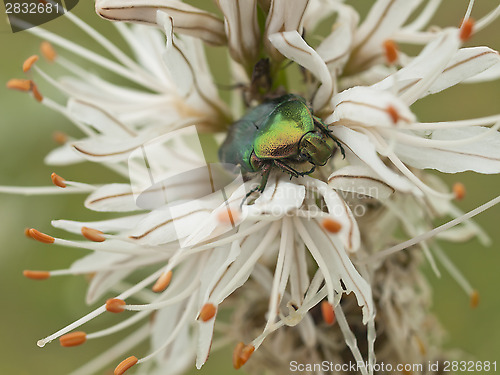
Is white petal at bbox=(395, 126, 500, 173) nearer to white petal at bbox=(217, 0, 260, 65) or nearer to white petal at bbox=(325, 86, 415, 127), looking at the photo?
white petal at bbox=(325, 86, 415, 127)

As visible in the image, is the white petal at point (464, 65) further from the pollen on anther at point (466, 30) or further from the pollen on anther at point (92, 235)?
the pollen on anther at point (92, 235)

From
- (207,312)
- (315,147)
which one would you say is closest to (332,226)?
(315,147)

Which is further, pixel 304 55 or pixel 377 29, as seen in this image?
pixel 377 29

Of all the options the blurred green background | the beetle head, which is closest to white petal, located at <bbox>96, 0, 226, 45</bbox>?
the beetle head

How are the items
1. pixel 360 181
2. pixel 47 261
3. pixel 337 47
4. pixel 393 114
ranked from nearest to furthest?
pixel 393 114 → pixel 360 181 → pixel 337 47 → pixel 47 261

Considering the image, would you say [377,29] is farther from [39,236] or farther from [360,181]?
[39,236]

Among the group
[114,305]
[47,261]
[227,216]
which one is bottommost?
[47,261]

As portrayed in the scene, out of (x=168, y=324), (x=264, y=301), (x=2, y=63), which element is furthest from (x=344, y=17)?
(x=2, y=63)

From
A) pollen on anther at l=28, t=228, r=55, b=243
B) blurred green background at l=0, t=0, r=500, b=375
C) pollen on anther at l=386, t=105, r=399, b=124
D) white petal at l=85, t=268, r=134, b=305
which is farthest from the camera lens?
blurred green background at l=0, t=0, r=500, b=375
